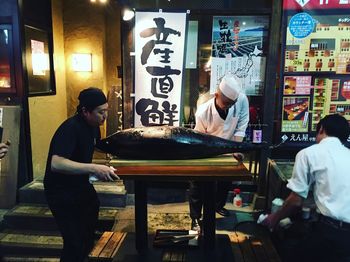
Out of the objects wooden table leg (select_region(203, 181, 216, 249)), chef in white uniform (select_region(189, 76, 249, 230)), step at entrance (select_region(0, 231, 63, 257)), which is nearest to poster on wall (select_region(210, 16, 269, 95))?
chef in white uniform (select_region(189, 76, 249, 230))

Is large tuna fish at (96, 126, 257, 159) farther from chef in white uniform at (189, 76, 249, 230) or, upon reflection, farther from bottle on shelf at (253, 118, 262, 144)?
bottle on shelf at (253, 118, 262, 144)

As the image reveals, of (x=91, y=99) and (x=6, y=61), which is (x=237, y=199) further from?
(x=6, y=61)

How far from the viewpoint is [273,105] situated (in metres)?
6.02

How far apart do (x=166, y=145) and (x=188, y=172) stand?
44 cm

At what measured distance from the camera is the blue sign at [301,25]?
5562mm

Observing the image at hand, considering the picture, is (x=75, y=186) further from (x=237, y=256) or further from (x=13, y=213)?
(x=13, y=213)

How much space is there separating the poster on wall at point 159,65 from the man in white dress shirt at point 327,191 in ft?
10.1

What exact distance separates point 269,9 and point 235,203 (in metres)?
3.86

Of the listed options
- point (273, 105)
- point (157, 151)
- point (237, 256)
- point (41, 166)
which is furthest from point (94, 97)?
point (41, 166)

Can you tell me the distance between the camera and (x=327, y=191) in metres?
3.11

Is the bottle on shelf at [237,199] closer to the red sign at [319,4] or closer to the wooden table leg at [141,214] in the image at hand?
the wooden table leg at [141,214]

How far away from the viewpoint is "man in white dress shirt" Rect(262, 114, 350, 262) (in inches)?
121

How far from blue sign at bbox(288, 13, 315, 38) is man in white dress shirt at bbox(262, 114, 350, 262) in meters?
2.87

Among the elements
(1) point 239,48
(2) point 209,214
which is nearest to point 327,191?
(2) point 209,214
